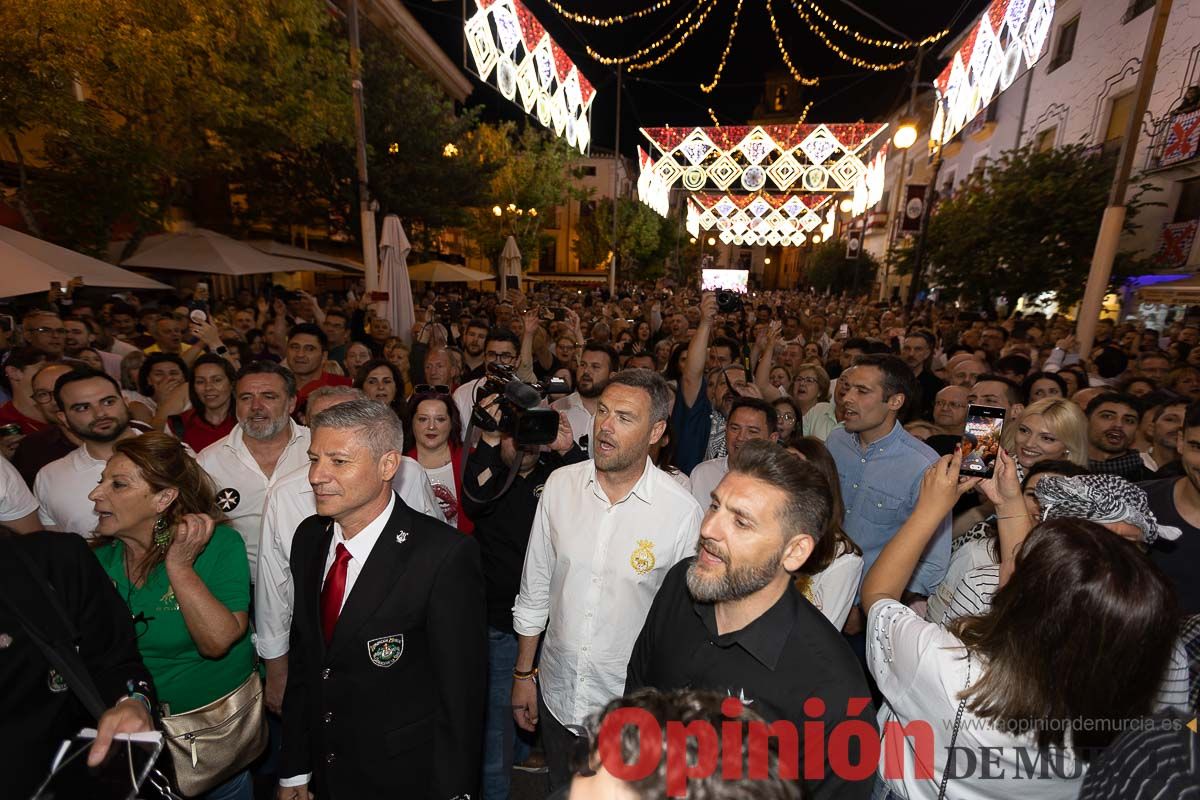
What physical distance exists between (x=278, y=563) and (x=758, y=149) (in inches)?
998

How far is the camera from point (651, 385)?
2779 millimetres

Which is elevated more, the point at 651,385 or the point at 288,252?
the point at 288,252

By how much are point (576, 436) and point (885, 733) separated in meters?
2.98

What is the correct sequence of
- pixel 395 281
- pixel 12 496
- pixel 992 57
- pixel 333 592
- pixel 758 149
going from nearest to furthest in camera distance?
pixel 333 592
pixel 12 496
pixel 395 281
pixel 992 57
pixel 758 149

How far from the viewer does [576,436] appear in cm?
455

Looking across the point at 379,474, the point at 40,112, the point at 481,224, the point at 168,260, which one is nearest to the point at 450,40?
the point at 481,224

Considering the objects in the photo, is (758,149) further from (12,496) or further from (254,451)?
(12,496)

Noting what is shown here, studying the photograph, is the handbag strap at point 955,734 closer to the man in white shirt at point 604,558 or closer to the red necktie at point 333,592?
the man in white shirt at point 604,558

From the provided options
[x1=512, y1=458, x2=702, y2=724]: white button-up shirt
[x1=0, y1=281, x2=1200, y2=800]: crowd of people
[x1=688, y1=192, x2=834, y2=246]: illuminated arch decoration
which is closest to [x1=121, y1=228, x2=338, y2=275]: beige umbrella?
[x1=0, y1=281, x2=1200, y2=800]: crowd of people

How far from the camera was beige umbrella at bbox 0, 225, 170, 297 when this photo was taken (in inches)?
240

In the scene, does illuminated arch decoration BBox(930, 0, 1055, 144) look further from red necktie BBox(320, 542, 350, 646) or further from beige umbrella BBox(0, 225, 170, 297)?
beige umbrella BBox(0, 225, 170, 297)

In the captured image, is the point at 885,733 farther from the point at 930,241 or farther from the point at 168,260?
the point at 930,241

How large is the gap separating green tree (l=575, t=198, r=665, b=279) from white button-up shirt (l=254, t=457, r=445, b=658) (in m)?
36.0

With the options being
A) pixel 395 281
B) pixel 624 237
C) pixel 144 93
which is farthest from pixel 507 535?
pixel 624 237
